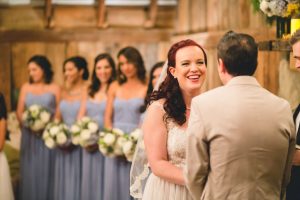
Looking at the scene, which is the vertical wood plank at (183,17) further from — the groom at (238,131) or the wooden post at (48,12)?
the groom at (238,131)

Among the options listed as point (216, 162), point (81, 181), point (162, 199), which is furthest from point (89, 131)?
point (216, 162)

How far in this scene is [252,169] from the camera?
7.85 feet

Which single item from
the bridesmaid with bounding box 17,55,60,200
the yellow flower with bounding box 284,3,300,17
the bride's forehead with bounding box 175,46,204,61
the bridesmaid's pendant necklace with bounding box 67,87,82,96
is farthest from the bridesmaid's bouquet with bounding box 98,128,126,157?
the bride's forehead with bounding box 175,46,204,61

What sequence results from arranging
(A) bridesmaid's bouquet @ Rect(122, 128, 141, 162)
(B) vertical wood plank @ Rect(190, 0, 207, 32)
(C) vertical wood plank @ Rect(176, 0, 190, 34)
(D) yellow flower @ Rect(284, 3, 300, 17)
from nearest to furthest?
1. (D) yellow flower @ Rect(284, 3, 300, 17)
2. (A) bridesmaid's bouquet @ Rect(122, 128, 141, 162)
3. (B) vertical wood plank @ Rect(190, 0, 207, 32)
4. (C) vertical wood plank @ Rect(176, 0, 190, 34)

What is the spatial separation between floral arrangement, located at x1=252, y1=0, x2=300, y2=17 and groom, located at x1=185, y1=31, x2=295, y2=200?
1606mm

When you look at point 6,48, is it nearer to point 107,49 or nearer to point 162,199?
point 107,49

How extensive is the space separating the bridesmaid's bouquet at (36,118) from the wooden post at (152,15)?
7.16 feet

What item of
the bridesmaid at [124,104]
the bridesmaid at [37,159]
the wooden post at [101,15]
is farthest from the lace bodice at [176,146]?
the wooden post at [101,15]

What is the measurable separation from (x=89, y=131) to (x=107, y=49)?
8.18ft

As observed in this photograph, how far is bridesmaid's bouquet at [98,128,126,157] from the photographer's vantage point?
500cm

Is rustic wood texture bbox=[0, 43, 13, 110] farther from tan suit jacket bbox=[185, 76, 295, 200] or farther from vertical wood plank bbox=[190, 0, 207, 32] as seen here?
tan suit jacket bbox=[185, 76, 295, 200]

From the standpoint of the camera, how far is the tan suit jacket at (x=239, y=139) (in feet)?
7.76

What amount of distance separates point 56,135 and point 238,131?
3.50m

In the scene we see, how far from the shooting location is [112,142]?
5.00 meters
